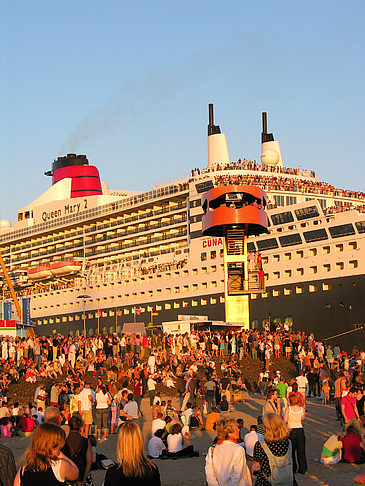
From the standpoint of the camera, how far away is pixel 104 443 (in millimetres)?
16469

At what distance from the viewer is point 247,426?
711 inches

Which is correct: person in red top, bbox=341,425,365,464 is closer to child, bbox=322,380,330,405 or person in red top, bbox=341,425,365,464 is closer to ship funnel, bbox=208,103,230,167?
child, bbox=322,380,330,405

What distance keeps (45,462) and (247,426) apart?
1265cm

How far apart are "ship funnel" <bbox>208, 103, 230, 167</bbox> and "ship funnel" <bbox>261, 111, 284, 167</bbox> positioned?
2982 millimetres

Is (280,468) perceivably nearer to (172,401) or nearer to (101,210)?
(172,401)

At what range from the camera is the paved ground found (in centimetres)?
1175

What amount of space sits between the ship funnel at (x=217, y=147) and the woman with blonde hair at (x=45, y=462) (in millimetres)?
51565

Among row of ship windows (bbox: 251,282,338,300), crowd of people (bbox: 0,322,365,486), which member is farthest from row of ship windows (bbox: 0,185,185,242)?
crowd of people (bbox: 0,322,365,486)

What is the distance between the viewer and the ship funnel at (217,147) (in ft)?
189

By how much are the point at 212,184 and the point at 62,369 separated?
26.2 meters

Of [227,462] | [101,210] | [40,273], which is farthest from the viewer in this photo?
[40,273]

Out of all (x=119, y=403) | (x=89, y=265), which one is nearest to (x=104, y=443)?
(x=119, y=403)

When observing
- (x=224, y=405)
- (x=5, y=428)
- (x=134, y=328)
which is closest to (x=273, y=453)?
(x=5, y=428)

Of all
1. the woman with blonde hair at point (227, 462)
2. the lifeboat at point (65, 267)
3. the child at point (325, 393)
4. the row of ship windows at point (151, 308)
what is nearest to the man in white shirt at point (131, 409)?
the child at point (325, 393)
